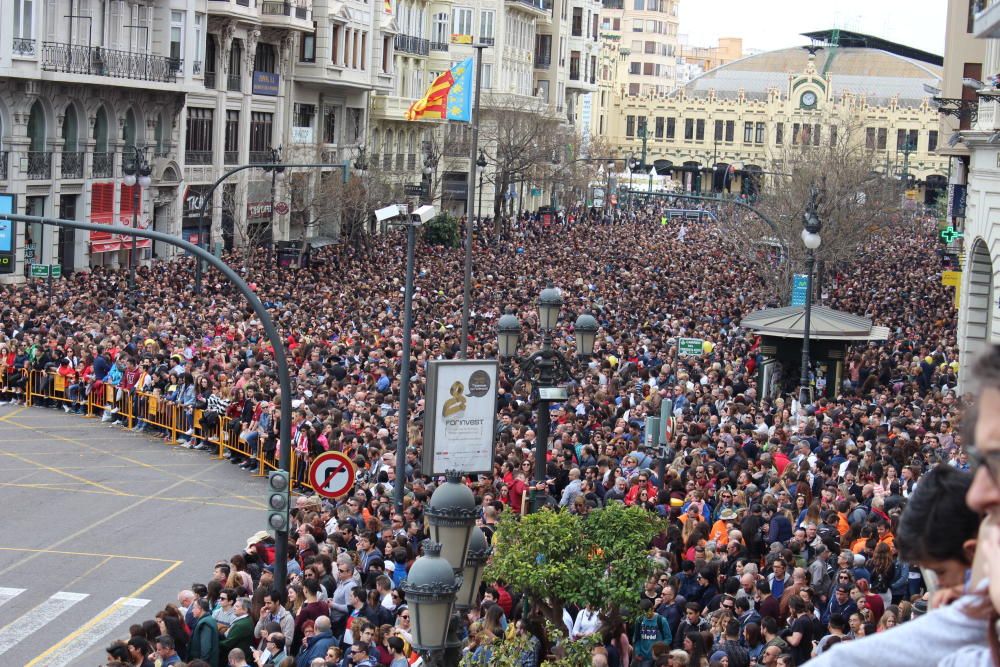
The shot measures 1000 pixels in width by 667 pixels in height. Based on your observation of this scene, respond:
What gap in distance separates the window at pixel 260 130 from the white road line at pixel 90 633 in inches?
1740

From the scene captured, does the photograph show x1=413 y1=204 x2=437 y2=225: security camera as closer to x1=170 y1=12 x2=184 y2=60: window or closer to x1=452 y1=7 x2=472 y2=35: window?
x1=170 y1=12 x2=184 y2=60: window

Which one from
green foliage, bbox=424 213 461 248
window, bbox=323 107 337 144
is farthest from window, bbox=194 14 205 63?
window, bbox=323 107 337 144

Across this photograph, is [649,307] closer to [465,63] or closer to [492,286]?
[492,286]

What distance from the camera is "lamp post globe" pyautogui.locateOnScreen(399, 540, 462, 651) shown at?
920cm

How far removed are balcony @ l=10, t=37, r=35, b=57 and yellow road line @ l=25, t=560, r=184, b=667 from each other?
27.8 meters

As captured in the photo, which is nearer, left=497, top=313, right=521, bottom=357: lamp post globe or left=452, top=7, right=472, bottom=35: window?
left=497, top=313, right=521, bottom=357: lamp post globe

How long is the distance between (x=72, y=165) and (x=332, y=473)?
33.5 meters

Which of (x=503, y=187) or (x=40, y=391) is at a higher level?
(x=503, y=187)

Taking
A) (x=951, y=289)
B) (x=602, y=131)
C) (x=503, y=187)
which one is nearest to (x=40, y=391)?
(x=951, y=289)

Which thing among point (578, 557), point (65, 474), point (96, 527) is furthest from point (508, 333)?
point (65, 474)

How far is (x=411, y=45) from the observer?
254 feet

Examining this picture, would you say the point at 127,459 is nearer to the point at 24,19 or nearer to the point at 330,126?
the point at 24,19

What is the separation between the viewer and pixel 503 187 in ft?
241

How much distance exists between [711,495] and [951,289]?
126 feet
